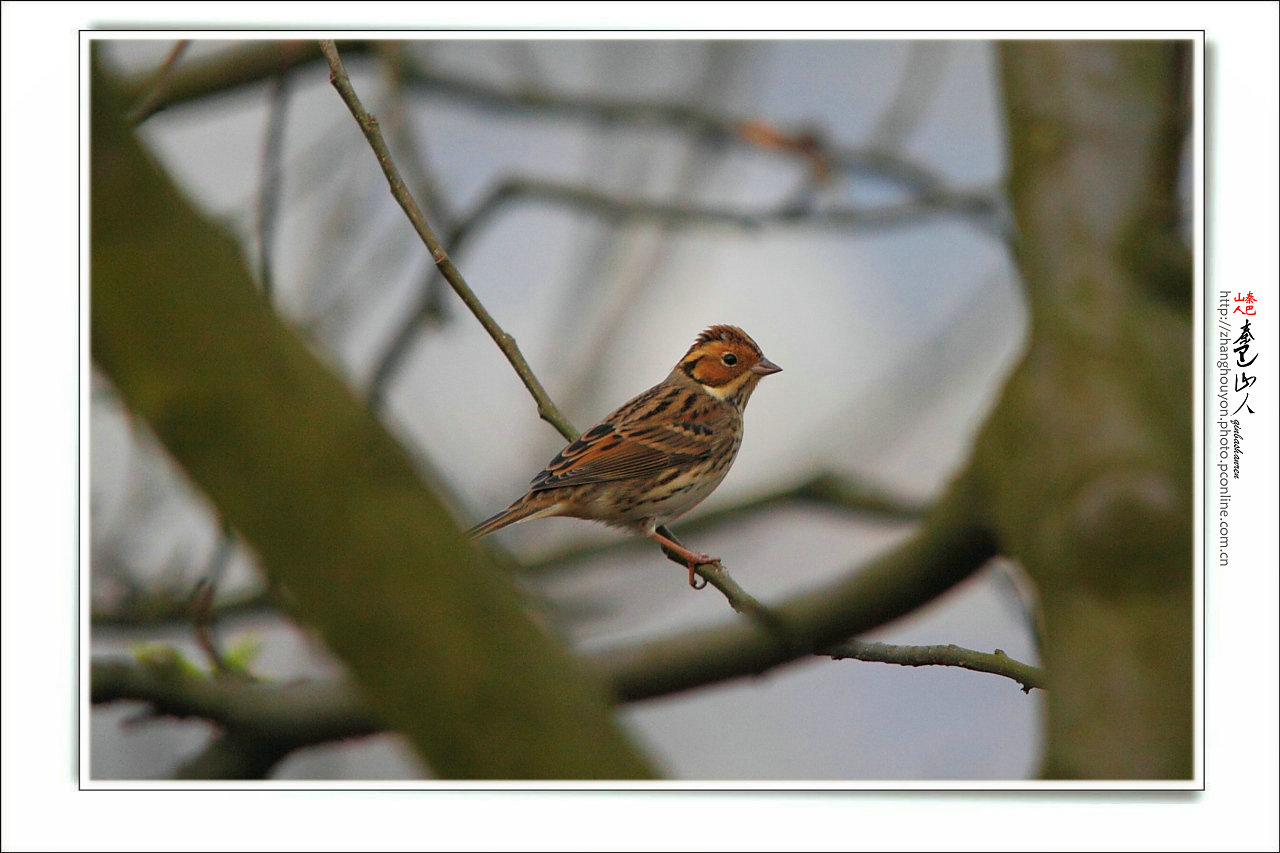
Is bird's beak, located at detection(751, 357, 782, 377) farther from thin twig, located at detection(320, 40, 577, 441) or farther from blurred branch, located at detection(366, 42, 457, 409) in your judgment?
blurred branch, located at detection(366, 42, 457, 409)

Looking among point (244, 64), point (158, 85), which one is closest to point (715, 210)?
point (244, 64)

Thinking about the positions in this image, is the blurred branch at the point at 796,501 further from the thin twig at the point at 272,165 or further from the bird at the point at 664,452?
the thin twig at the point at 272,165

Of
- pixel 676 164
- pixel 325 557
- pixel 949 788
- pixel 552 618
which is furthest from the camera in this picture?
pixel 676 164

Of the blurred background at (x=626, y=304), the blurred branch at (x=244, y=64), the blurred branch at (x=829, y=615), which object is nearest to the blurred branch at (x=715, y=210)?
the blurred background at (x=626, y=304)

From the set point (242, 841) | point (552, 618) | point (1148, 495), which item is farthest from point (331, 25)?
point (1148, 495)

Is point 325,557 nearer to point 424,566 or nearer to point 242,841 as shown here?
point 424,566

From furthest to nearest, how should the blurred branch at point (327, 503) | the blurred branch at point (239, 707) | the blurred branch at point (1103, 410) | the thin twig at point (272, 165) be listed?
the thin twig at point (272, 165)
the blurred branch at point (239, 707)
the blurred branch at point (1103, 410)
the blurred branch at point (327, 503)

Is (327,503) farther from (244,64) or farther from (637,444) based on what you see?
(244,64)
